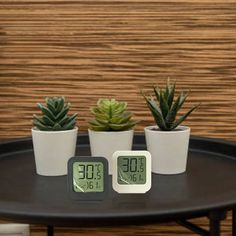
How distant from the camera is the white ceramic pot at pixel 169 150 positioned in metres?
0.87

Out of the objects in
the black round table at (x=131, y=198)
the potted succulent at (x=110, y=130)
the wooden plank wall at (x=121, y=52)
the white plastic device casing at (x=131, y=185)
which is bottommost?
the black round table at (x=131, y=198)

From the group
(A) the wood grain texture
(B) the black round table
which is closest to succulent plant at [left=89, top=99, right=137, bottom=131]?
(B) the black round table

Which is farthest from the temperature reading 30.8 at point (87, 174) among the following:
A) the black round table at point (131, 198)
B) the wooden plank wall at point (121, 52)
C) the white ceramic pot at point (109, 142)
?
the wooden plank wall at point (121, 52)

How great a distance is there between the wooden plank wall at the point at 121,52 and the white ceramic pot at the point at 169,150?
1.58ft

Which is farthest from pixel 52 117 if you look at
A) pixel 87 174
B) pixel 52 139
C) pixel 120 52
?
pixel 120 52

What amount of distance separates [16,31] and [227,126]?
0.71 m

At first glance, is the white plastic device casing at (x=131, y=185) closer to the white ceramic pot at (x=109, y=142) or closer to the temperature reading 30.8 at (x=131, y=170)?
the temperature reading 30.8 at (x=131, y=170)

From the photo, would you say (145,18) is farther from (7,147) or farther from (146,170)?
(146,170)

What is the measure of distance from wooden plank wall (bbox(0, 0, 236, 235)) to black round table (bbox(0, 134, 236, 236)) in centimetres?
33

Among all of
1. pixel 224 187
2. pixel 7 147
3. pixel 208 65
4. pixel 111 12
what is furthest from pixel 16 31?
pixel 224 187

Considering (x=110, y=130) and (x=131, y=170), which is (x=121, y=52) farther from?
(x=131, y=170)

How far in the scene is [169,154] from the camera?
0.87 metres

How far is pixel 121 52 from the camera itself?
1339mm

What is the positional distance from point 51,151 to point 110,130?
13 centimetres
